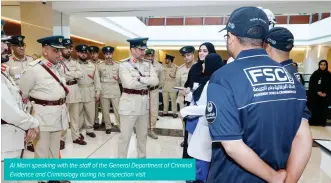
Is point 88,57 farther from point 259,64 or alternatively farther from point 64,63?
point 259,64

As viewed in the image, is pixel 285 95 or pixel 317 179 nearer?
pixel 285 95

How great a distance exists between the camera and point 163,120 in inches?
225

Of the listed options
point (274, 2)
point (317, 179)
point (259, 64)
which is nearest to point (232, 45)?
point (259, 64)

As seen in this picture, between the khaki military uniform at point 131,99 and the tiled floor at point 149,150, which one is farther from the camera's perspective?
the tiled floor at point 149,150

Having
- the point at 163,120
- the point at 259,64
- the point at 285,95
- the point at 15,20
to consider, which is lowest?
the point at 163,120

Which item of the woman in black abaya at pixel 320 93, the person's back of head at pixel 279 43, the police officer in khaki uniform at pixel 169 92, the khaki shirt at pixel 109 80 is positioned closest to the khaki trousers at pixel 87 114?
the khaki shirt at pixel 109 80

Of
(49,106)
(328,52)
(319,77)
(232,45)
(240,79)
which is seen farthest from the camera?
(328,52)

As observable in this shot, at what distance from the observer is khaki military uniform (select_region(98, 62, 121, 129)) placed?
14.8 feet

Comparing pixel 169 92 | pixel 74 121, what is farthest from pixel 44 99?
pixel 169 92

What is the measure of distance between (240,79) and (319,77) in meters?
5.53

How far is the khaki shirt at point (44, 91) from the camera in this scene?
2.30m

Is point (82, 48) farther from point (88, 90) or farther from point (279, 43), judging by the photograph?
point (279, 43)

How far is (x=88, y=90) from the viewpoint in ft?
13.6

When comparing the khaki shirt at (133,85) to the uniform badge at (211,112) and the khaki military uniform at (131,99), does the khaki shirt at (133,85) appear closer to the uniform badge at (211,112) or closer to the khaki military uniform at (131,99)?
the khaki military uniform at (131,99)
